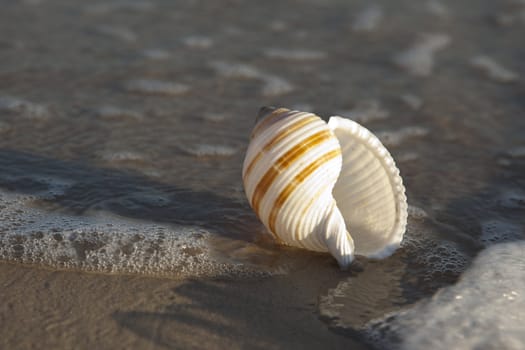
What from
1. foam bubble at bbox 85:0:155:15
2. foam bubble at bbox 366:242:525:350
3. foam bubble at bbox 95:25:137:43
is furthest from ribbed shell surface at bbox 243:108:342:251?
foam bubble at bbox 85:0:155:15

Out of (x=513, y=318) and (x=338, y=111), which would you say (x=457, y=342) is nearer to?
(x=513, y=318)

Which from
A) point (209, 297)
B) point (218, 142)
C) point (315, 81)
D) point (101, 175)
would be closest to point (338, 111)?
point (315, 81)

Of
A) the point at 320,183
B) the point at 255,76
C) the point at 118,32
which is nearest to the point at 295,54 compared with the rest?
the point at 255,76

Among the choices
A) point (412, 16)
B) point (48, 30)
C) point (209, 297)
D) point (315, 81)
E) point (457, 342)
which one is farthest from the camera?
point (412, 16)

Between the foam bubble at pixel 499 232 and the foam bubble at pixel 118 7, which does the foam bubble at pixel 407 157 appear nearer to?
the foam bubble at pixel 499 232

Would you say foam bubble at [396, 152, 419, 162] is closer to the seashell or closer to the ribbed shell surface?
the seashell

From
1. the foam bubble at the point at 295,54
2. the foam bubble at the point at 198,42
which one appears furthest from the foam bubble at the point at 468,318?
the foam bubble at the point at 198,42
